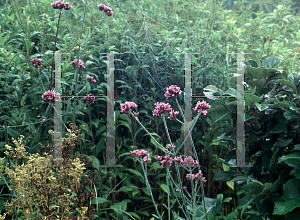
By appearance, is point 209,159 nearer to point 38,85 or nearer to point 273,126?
point 273,126

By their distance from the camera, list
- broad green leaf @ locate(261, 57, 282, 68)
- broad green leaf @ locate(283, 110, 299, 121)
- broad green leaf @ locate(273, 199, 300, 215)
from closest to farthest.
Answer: broad green leaf @ locate(273, 199, 300, 215)
broad green leaf @ locate(283, 110, 299, 121)
broad green leaf @ locate(261, 57, 282, 68)

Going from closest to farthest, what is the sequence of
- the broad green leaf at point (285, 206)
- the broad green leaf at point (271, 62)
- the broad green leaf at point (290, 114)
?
the broad green leaf at point (285, 206), the broad green leaf at point (290, 114), the broad green leaf at point (271, 62)

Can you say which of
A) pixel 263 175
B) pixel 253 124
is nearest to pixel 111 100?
pixel 253 124

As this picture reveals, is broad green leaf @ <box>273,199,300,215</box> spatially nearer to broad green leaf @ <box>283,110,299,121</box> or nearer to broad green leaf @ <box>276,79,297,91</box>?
broad green leaf @ <box>283,110,299,121</box>

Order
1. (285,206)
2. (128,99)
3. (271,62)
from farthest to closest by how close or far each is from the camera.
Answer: (128,99) < (271,62) < (285,206)

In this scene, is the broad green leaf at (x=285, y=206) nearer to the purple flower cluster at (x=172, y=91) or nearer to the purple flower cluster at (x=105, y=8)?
the purple flower cluster at (x=172, y=91)

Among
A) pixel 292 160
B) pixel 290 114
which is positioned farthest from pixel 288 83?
pixel 292 160

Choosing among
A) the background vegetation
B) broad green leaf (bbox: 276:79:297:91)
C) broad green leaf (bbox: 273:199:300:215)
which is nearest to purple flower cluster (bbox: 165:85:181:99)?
the background vegetation

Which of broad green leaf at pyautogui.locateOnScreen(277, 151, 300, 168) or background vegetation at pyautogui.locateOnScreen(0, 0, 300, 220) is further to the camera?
background vegetation at pyautogui.locateOnScreen(0, 0, 300, 220)

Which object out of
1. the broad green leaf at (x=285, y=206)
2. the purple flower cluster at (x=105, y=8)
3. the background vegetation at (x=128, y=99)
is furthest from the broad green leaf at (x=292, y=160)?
the purple flower cluster at (x=105, y=8)

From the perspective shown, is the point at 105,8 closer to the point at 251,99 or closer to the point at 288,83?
the point at 251,99

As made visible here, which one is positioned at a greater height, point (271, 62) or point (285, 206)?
point (271, 62)

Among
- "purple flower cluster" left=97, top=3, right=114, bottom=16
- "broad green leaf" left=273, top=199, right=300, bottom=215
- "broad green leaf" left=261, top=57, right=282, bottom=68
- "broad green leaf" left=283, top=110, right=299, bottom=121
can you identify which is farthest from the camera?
"purple flower cluster" left=97, top=3, right=114, bottom=16

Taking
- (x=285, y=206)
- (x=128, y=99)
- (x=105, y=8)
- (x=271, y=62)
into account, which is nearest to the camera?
(x=285, y=206)
